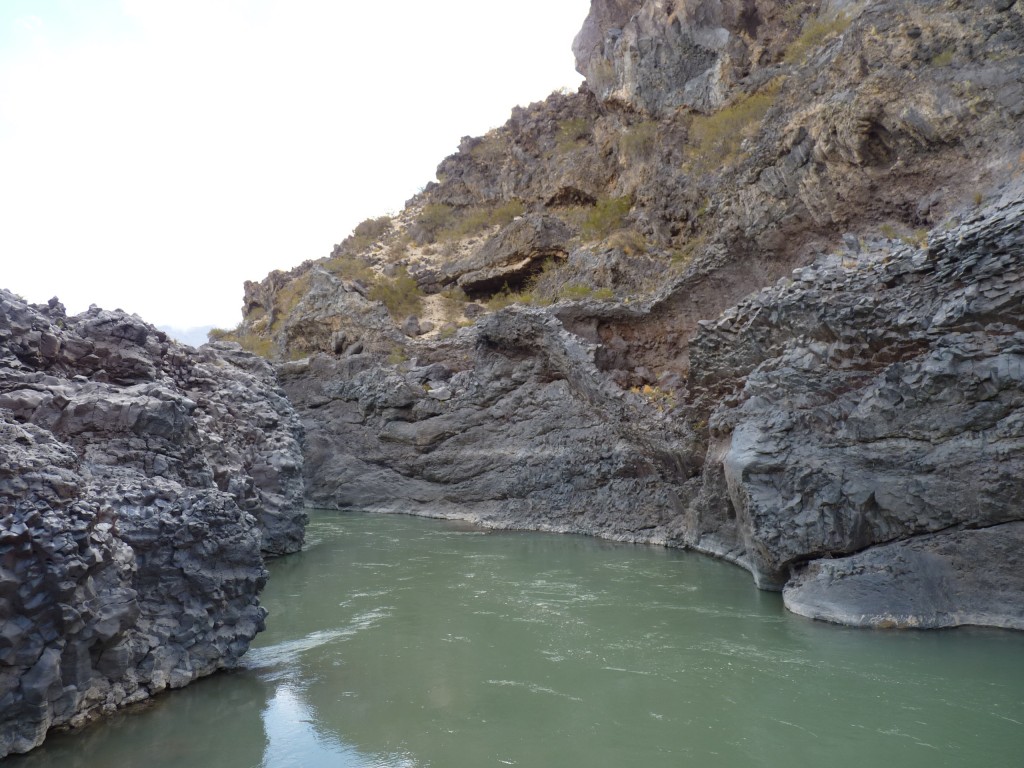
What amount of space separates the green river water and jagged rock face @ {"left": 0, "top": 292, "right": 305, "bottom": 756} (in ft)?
1.41

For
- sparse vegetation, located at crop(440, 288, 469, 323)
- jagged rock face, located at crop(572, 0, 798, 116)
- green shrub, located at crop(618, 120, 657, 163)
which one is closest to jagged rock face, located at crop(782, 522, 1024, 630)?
jagged rock face, located at crop(572, 0, 798, 116)

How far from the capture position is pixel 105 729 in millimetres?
6035

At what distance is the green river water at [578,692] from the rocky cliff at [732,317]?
1424 mm

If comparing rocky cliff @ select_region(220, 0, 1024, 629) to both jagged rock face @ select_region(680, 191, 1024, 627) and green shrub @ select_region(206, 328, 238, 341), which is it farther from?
green shrub @ select_region(206, 328, 238, 341)

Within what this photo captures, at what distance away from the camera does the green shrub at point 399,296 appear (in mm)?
27078

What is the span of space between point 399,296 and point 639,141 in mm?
10464

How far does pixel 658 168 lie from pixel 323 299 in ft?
41.7

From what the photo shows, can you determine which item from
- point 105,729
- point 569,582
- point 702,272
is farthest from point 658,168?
point 105,729

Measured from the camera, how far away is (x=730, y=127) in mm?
21000

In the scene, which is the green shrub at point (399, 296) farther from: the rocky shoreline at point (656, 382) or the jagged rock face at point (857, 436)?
the jagged rock face at point (857, 436)

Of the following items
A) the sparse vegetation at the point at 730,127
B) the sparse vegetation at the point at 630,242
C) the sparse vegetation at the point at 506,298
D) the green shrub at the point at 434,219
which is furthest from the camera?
the green shrub at the point at 434,219

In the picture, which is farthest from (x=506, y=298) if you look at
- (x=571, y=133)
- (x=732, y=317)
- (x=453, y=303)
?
(x=732, y=317)

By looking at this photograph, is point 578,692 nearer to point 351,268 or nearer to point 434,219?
point 351,268

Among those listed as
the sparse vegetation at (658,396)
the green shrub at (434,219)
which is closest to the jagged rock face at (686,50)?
the green shrub at (434,219)
